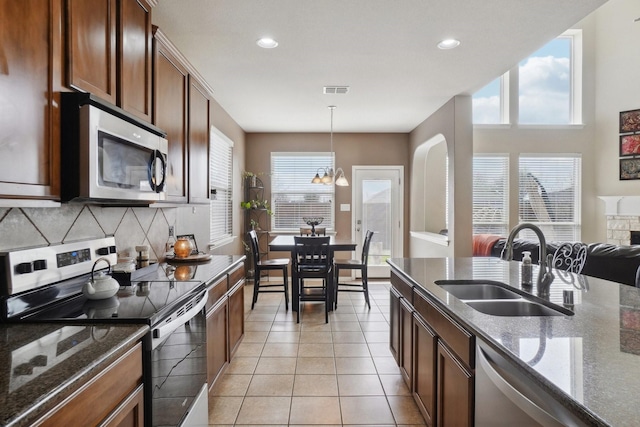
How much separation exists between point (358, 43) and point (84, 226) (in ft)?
7.57

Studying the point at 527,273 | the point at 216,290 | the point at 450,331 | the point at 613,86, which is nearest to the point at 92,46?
the point at 216,290

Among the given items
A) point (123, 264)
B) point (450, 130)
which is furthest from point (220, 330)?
point (450, 130)

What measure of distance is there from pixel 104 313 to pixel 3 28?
0.99 metres

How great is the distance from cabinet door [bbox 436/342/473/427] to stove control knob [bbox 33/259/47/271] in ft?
5.78

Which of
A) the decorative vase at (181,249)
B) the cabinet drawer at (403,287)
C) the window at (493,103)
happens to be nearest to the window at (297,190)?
the window at (493,103)

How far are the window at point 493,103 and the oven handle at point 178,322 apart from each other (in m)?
6.03

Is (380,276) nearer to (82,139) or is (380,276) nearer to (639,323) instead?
(639,323)

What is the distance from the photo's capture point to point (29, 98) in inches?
44.7

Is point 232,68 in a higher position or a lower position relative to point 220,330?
higher

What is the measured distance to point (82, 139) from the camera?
4.25ft

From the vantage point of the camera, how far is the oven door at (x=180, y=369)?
1331 mm

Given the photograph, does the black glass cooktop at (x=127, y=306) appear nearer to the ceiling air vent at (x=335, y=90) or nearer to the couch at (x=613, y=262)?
the ceiling air vent at (x=335, y=90)

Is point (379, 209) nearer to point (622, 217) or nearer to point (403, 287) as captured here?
point (403, 287)

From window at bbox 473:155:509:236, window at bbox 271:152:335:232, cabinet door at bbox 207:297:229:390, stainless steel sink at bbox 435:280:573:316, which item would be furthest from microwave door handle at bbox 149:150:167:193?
window at bbox 473:155:509:236
